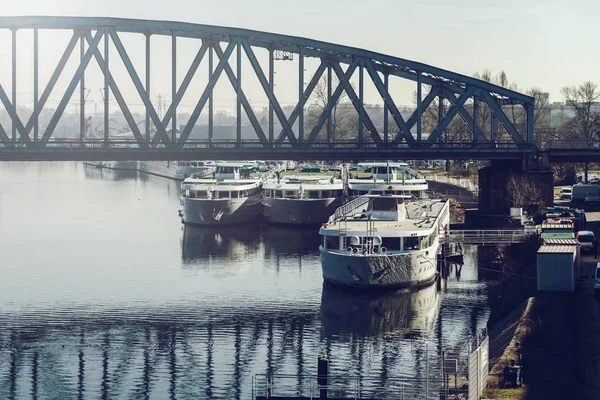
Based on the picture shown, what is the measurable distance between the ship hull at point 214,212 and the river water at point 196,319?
11519 millimetres

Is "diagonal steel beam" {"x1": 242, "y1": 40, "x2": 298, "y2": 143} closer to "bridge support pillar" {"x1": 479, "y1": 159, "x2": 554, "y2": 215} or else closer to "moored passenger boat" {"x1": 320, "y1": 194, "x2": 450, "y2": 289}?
"moored passenger boat" {"x1": 320, "y1": 194, "x2": 450, "y2": 289}

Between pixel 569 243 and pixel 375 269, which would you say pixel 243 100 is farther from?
pixel 569 243

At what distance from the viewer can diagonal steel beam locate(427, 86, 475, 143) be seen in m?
99.5

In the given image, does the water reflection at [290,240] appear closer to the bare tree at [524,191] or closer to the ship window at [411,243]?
the bare tree at [524,191]

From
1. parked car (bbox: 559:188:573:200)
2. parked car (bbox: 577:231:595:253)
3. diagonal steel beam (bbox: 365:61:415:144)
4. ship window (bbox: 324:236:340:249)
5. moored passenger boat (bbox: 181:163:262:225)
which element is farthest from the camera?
parked car (bbox: 559:188:573:200)

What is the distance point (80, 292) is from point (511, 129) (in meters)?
44.6

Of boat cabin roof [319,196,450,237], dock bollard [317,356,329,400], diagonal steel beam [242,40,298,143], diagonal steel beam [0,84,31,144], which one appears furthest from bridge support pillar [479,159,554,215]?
dock bollard [317,356,329,400]

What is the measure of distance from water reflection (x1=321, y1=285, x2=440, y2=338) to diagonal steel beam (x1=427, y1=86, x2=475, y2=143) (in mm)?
26171

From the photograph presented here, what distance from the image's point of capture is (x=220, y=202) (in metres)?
117

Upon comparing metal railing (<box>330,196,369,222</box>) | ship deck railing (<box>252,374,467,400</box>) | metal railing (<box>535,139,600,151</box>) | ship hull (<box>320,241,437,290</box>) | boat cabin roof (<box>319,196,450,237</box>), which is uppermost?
metal railing (<box>535,139,600,151</box>)

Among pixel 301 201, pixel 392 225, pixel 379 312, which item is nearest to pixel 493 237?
pixel 392 225

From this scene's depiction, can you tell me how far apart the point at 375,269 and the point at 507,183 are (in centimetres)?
3455

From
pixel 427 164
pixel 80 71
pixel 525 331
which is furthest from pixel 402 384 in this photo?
pixel 427 164

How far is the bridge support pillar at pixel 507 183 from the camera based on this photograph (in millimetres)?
102625
